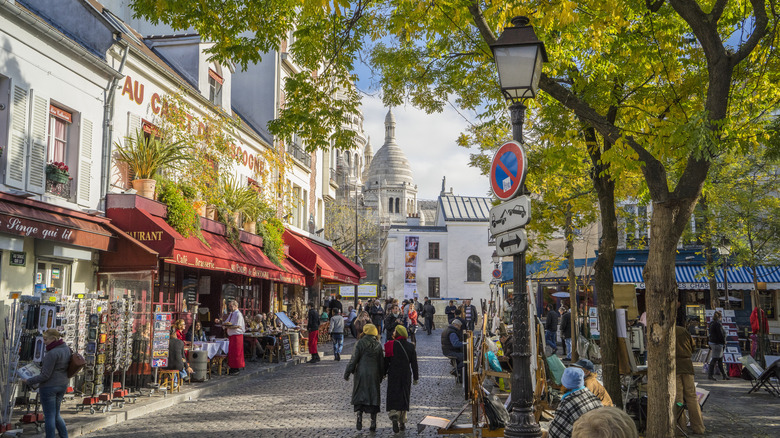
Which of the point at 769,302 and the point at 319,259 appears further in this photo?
the point at 769,302

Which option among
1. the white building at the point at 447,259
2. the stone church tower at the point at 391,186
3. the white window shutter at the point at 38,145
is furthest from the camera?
the stone church tower at the point at 391,186

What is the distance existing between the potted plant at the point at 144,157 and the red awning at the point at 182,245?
731 mm

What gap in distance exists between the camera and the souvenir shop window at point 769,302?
98.3ft

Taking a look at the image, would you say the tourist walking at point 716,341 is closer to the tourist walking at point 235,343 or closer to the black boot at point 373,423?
the black boot at point 373,423

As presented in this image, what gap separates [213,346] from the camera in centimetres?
1559

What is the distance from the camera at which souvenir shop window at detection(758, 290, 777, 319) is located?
30.0 meters

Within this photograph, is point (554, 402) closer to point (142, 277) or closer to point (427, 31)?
point (427, 31)

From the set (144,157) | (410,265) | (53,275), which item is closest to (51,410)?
(53,275)

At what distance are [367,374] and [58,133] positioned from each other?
7.77 m

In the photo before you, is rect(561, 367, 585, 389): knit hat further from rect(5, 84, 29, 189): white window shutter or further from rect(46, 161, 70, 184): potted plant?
rect(46, 161, 70, 184): potted plant

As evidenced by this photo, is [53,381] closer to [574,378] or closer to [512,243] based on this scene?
[512,243]

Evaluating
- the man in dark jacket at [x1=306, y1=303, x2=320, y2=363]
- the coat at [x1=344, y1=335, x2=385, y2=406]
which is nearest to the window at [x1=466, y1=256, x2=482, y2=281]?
the man in dark jacket at [x1=306, y1=303, x2=320, y2=363]

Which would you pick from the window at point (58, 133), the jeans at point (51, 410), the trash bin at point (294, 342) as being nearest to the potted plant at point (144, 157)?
the window at point (58, 133)

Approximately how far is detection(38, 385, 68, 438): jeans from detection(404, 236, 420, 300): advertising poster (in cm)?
4873
